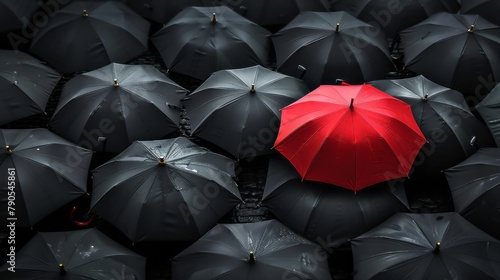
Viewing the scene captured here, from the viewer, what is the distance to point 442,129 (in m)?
10.3

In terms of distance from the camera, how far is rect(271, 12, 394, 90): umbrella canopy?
1165 cm

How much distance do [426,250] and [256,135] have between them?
3.74m

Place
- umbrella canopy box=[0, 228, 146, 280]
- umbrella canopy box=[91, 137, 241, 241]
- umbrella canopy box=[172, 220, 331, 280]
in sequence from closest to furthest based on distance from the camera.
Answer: umbrella canopy box=[0, 228, 146, 280], umbrella canopy box=[172, 220, 331, 280], umbrella canopy box=[91, 137, 241, 241]

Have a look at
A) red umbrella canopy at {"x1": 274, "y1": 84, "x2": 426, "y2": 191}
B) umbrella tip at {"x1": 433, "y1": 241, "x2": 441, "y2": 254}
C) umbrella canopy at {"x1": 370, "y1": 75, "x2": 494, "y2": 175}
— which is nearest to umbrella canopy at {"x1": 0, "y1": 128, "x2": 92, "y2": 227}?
red umbrella canopy at {"x1": 274, "y1": 84, "x2": 426, "y2": 191}

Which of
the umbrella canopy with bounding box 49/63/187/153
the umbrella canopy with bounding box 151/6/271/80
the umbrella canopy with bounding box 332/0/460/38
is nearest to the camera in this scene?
the umbrella canopy with bounding box 49/63/187/153

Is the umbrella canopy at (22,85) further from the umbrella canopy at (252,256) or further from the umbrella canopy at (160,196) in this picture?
the umbrella canopy at (252,256)

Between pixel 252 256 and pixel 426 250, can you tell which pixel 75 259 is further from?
pixel 426 250

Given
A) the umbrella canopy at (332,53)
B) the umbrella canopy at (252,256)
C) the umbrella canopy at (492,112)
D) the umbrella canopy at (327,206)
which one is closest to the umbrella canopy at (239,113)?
the umbrella canopy at (327,206)

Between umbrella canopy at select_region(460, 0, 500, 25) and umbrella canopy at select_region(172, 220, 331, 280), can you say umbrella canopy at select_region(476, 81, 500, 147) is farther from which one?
umbrella canopy at select_region(172, 220, 331, 280)

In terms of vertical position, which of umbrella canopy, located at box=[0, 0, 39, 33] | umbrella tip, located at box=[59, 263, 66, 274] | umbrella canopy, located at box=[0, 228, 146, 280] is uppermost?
umbrella canopy, located at box=[0, 0, 39, 33]

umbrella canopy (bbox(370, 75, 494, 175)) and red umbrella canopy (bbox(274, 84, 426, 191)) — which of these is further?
umbrella canopy (bbox(370, 75, 494, 175))

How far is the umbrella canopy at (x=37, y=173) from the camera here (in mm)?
8812

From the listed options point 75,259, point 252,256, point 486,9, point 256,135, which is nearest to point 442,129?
point 256,135

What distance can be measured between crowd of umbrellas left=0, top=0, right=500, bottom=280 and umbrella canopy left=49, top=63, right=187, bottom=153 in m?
0.03
